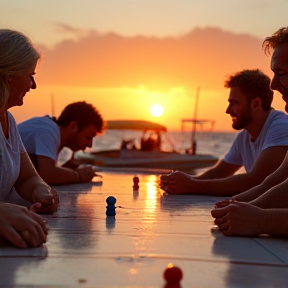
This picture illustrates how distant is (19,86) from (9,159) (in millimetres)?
465

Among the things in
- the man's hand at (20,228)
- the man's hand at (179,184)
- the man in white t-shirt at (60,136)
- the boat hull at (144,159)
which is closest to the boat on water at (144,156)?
the boat hull at (144,159)

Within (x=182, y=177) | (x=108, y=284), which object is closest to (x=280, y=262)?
(x=108, y=284)

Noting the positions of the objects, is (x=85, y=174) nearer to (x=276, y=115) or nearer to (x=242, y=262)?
(x=276, y=115)

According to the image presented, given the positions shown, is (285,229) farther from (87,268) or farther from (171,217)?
(87,268)

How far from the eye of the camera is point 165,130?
68.9ft

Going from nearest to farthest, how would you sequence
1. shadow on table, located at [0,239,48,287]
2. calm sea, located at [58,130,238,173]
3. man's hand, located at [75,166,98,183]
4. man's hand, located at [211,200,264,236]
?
1. shadow on table, located at [0,239,48,287]
2. man's hand, located at [211,200,264,236]
3. man's hand, located at [75,166,98,183]
4. calm sea, located at [58,130,238,173]

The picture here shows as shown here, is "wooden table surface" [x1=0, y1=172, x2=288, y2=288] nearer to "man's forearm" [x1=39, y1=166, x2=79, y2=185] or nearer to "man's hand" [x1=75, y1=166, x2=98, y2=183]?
"man's forearm" [x1=39, y1=166, x2=79, y2=185]

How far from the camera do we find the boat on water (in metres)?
18.8

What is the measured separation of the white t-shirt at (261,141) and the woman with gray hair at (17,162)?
2155mm

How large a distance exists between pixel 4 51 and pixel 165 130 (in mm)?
18096

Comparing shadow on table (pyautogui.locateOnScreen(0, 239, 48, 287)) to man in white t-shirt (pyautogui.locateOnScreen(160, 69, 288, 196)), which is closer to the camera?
shadow on table (pyautogui.locateOnScreen(0, 239, 48, 287))

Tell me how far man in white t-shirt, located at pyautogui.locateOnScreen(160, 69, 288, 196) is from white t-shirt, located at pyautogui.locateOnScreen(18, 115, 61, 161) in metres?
1.29

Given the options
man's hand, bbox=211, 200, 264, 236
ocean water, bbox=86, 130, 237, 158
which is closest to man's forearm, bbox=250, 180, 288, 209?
man's hand, bbox=211, 200, 264, 236

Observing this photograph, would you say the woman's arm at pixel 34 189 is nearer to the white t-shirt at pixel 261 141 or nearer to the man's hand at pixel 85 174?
the man's hand at pixel 85 174
